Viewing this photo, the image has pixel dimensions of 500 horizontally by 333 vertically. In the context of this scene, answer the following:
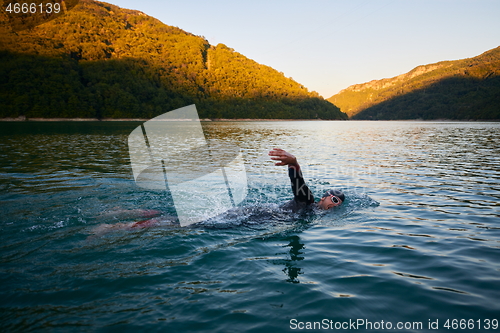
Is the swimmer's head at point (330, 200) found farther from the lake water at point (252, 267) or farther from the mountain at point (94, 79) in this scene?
the mountain at point (94, 79)

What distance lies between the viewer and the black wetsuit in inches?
289

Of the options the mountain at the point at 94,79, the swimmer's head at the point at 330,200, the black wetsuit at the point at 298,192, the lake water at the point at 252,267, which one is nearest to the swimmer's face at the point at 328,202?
the swimmer's head at the point at 330,200

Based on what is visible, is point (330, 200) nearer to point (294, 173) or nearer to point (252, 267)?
point (294, 173)

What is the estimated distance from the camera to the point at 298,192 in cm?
780

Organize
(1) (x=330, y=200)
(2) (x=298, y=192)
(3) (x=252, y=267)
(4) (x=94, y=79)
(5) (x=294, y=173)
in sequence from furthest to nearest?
(4) (x=94, y=79) → (1) (x=330, y=200) → (2) (x=298, y=192) → (5) (x=294, y=173) → (3) (x=252, y=267)

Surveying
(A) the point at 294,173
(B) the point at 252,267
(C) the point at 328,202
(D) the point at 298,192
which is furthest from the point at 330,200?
(B) the point at 252,267

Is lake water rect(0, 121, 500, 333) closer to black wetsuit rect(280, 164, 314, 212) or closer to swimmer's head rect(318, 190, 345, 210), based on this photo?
swimmer's head rect(318, 190, 345, 210)

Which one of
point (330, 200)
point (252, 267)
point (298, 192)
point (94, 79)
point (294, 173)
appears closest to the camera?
point (252, 267)

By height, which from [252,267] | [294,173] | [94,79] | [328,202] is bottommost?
[252,267]

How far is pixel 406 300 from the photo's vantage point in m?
4.38

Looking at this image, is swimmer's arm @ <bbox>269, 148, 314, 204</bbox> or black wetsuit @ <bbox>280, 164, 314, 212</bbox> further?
black wetsuit @ <bbox>280, 164, 314, 212</bbox>

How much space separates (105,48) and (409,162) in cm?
18659

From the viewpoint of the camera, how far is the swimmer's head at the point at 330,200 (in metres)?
8.94

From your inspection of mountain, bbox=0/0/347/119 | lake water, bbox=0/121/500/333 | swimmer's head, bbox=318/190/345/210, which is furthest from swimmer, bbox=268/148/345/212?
mountain, bbox=0/0/347/119
